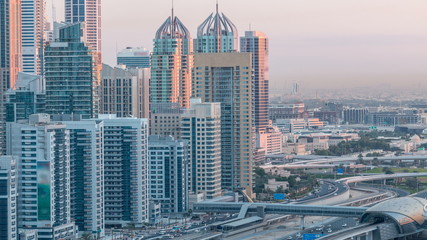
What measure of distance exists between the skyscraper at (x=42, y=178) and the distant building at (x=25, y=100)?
6.72 m

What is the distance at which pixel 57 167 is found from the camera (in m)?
24.0

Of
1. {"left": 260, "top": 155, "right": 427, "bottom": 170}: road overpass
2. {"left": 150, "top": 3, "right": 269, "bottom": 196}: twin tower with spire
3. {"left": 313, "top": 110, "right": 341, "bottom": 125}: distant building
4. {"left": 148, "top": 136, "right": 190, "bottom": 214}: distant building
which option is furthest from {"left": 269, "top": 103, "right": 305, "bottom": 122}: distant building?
{"left": 148, "top": 136, "right": 190, "bottom": 214}: distant building

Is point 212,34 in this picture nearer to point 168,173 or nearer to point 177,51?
point 177,51

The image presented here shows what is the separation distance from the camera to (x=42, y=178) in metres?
23.3

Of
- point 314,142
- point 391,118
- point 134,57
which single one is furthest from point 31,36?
point 391,118

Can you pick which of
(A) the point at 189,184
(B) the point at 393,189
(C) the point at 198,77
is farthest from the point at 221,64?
(B) the point at 393,189

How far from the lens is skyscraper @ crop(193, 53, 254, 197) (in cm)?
3169

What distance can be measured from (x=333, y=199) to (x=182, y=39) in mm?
8595

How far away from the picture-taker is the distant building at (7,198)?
22.0 metres

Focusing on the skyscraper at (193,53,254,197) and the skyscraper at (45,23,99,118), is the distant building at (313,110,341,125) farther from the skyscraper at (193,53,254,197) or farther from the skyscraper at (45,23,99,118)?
the skyscraper at (45,23,99,118)

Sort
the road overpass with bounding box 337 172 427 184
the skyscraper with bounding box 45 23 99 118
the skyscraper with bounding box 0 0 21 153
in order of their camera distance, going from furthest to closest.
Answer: the skyscraper with bounding box 0 0 21 153 < the road overpass with bounding box 337 172 427 184 < the skyscraper with bounding box 45 23 99 118

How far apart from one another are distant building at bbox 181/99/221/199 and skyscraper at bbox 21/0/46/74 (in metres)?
20.4

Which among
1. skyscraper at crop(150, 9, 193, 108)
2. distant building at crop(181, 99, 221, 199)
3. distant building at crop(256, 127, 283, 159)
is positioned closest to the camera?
distant building at crop(181, 99, 221, 199)

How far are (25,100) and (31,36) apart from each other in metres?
19.8
